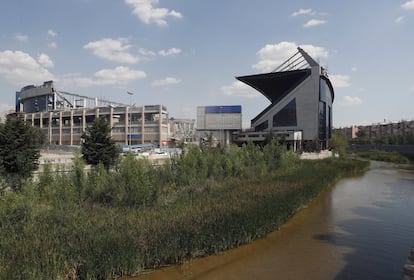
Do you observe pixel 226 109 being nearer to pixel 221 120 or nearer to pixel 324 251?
pixel 221 120

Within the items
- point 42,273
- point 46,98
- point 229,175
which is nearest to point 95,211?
point 42,273

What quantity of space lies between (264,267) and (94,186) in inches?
373

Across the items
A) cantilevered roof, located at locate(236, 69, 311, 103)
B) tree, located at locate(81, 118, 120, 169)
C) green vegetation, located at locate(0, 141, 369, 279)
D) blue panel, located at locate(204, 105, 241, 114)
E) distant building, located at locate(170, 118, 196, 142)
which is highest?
cantilevered roof, located at locate(236, 69, 311, 103)

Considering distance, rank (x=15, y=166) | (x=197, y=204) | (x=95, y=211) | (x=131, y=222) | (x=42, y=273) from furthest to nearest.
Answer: (x=15, y=166)
(x=197, y=204)
(x=95, y=211)
(x=131, y=222)
(x=42, y=273)

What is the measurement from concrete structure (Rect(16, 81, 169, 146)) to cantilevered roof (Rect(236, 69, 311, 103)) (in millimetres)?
28182

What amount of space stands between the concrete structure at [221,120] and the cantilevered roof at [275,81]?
41.0 feet

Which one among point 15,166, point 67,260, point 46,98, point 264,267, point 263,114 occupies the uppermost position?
point 46,98

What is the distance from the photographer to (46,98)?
113m

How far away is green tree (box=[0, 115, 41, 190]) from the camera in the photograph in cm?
1703

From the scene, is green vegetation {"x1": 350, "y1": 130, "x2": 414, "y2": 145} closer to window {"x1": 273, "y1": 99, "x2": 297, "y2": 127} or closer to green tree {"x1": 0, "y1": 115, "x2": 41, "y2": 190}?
window {"x1": 273, "y1": 99, "x2": 297, "y2": 127}

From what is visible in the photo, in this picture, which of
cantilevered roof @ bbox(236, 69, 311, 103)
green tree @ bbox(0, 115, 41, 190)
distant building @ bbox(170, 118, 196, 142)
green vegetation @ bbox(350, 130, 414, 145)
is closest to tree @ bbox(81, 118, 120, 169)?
green tree @ bbox(0, 115, 41, 190)

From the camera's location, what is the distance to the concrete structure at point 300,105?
75062mm

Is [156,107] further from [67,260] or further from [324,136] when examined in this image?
[67,260]

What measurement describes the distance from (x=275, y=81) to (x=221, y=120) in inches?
840
